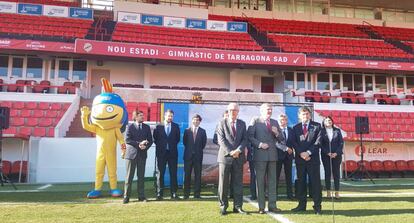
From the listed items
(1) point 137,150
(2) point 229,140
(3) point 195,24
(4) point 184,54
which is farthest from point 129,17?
(2) point 229,140

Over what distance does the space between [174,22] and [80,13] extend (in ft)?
18.2

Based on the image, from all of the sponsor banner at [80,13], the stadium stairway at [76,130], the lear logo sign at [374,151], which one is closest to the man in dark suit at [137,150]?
the stadium stairway at [76,130]

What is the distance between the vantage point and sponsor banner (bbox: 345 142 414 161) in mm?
13203

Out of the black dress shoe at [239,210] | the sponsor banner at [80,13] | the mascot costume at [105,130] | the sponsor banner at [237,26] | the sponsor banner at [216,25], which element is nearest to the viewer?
the black dress shoe at [239,210]

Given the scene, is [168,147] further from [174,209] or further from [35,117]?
[35,117]

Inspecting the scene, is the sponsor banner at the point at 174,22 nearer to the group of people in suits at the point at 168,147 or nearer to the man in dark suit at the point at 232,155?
the group of people in suits at the point at 168,147

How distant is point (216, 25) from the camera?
68.9 feet

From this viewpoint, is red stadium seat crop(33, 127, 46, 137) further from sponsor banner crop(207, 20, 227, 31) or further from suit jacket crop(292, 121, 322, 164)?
sponsor banner crop(207, 20, 227, 31)

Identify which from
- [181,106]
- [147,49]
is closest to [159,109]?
[181,106]

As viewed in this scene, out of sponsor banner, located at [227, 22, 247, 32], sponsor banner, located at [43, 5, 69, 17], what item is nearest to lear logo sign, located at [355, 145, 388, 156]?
sponsor banner, located at [227, 22, 247, 32]

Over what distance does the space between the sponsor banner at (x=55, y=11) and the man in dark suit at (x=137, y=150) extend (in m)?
15.9

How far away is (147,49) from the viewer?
16625 millimetres

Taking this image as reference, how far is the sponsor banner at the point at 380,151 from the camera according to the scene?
13.2m

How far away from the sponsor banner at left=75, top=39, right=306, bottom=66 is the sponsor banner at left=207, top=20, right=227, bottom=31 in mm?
4090
